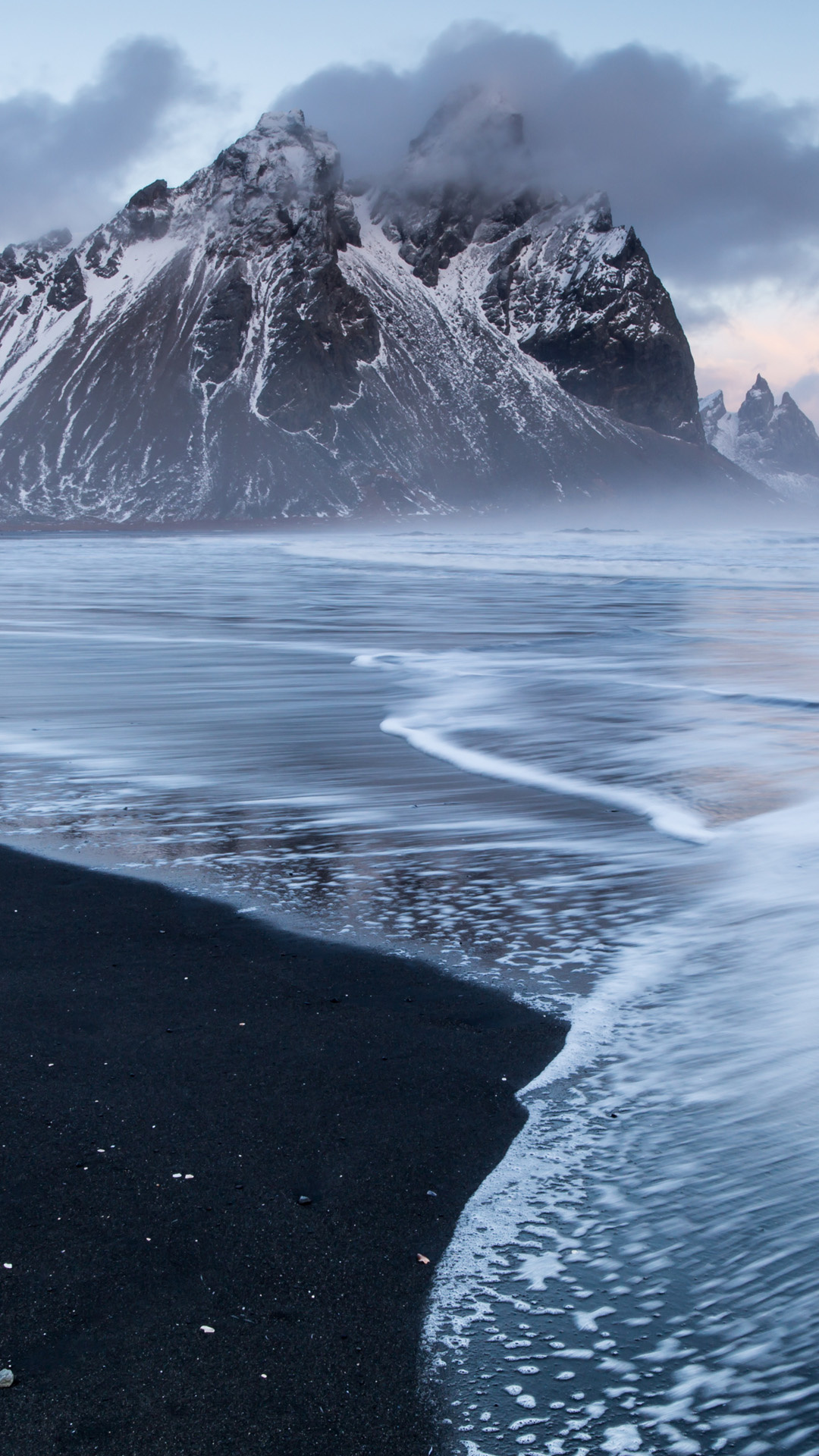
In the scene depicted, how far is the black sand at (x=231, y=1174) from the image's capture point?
2199 mm

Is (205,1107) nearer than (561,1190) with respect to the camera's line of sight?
No

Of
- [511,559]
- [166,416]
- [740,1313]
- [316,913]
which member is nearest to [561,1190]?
[740,1313]

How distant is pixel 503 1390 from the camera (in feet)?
Answer: 7.41

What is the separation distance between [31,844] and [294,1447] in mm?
4476

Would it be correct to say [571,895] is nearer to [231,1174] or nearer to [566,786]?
[566,786]

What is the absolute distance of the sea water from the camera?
2391 millimetres

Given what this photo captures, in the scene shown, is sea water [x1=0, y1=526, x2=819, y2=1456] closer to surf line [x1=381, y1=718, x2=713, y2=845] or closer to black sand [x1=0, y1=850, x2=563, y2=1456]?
surf line [x1=381, y1=718, x2=713, y2=845]

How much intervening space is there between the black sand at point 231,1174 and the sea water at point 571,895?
16cm

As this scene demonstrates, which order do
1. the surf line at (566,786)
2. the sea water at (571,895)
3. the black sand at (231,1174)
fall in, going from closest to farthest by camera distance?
the black sand at (231,1174)
the sea water at (571,895)
the surf line at (566,786)

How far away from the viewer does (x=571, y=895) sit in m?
5.39

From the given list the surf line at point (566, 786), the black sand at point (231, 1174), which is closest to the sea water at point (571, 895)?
the surf line at point (566, 786)

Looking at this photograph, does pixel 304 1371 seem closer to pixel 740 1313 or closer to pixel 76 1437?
pixel 76 1437

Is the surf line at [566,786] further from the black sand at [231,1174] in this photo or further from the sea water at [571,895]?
the black sand at [231,1174]

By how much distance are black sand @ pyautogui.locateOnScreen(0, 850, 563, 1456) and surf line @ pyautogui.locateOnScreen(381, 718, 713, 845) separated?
2.77 meters
